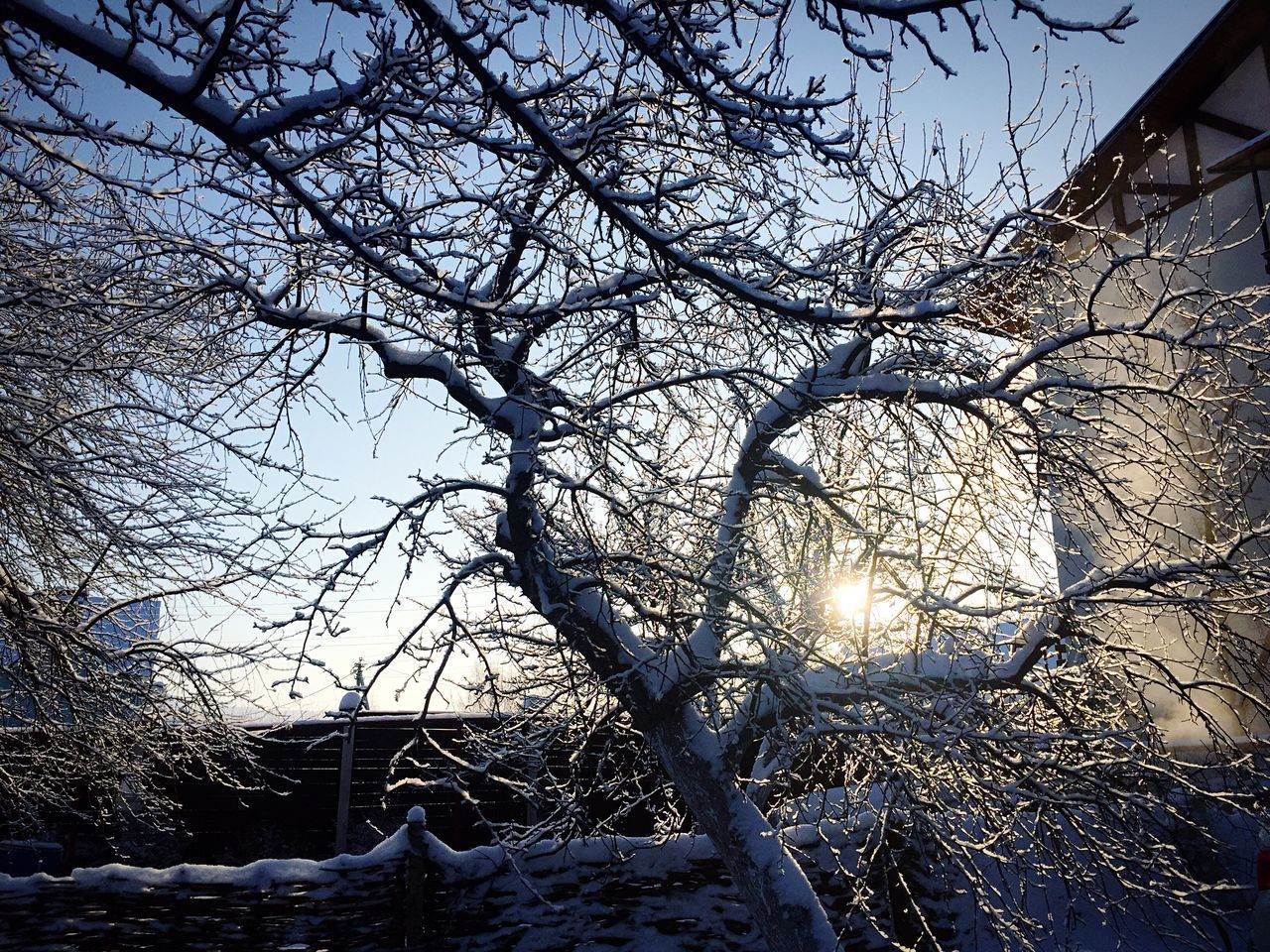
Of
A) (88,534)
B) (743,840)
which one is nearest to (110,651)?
(88,534)

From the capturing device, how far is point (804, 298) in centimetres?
312

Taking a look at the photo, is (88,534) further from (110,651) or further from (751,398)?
(751,398)

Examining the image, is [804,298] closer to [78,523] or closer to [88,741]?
[78,523]

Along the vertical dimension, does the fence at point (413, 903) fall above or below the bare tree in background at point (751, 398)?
below

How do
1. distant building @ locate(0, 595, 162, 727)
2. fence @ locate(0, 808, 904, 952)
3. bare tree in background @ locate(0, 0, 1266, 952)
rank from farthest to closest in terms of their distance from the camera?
fence @ locate(0, 808, 904, 952) < distant building @ locate(0, 595, 162, 727) < bare tree in background @ locate(0, 0, 1266, 952)

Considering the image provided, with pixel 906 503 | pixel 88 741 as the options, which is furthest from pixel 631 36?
pixel 88 741

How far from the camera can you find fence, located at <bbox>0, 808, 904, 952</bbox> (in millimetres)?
7512

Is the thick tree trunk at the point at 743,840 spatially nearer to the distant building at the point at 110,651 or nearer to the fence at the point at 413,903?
the fence at the point at 413,903

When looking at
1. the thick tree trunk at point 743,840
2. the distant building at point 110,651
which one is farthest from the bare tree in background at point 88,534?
the thick tree trunk at point 743,840

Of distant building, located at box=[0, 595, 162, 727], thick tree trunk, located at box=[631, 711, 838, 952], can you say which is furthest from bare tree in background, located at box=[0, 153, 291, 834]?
thick tree trunk, located at box=[631, 711, 838, 952]

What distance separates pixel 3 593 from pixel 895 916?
25.1 ft

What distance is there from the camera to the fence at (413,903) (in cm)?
751

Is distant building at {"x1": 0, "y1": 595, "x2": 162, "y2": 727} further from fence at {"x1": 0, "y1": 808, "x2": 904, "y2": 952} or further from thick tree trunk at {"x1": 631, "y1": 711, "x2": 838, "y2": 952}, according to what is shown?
thick tree trunk at {"x1": 631, "y1": 711, "x2": 838, "y2": 952}

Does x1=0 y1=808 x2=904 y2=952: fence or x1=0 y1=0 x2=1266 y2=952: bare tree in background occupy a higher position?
x1=0 y1=0 x2=1266 y2=952: bare tree in background
